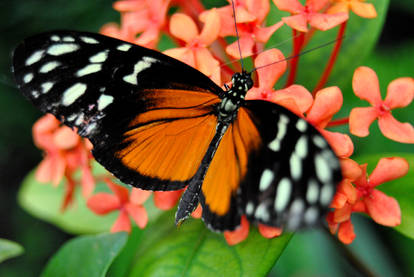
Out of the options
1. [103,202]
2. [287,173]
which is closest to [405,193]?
[287,173]

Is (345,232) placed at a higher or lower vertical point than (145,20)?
lower

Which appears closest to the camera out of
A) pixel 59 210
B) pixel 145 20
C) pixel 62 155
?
pixel 145 20

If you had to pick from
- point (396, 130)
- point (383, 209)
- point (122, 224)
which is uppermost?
point (396, 130)

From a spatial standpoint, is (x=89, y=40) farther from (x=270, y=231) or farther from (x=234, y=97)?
(x=270, y=231)

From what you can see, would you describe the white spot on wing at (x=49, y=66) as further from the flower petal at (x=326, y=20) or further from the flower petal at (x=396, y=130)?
the flower petal at (x=396, y=130)

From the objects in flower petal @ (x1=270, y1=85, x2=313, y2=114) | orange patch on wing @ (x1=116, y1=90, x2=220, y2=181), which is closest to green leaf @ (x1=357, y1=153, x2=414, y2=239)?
flower petal @ (x1=270, y1=85, x2=313, y2=114)

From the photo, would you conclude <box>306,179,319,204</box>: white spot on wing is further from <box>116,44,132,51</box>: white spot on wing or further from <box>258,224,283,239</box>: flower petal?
<box>116,44,132,51</box>: white spot on wing
